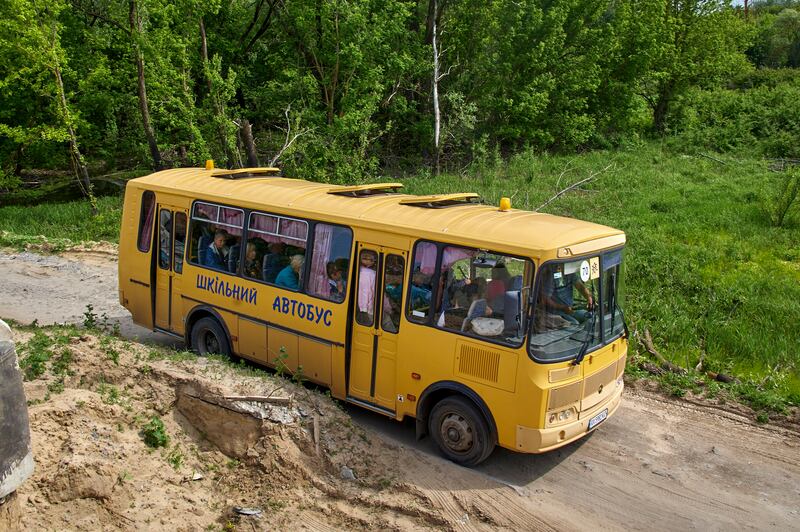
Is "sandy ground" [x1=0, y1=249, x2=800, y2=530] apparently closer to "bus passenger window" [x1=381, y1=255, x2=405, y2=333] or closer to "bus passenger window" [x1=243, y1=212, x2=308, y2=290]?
"bus passenger window" [x1=381, y1=255, x2=405, y2=333]

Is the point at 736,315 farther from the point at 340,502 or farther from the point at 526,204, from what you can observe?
the point at 340,502

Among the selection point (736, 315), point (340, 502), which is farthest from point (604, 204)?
point (340, 502)

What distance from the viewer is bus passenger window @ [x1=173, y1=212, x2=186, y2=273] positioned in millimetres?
11000

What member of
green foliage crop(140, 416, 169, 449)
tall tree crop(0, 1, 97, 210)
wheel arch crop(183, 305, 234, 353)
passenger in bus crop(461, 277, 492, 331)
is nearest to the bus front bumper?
passenger in bus crop(461, 277, 492, 331)

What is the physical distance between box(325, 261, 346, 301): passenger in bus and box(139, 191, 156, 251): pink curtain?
3.85 m

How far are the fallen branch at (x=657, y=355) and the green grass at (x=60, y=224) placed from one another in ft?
47.2

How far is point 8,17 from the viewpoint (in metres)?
19.2

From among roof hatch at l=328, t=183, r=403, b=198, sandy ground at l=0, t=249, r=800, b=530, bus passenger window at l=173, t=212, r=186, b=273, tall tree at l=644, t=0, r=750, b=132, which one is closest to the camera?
sandy ground at l=0, t=249, r=800, b=530

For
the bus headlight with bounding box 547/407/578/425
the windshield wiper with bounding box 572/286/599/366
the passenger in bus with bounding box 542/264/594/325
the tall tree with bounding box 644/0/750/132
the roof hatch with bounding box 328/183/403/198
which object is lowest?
the bus headlight with bounding box 547/407/578/425

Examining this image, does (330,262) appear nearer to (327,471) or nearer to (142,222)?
(327,471)

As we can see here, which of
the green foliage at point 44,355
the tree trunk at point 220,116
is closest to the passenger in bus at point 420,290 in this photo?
the green foliage at point 44,355

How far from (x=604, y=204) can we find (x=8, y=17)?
16928 millimetres

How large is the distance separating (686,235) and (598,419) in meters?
9.63

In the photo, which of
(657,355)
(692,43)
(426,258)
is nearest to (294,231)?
(426,258)
